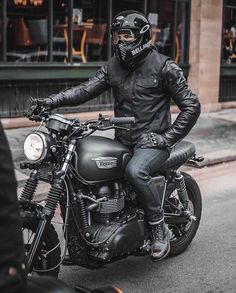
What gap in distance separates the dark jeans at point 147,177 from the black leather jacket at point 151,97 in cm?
16

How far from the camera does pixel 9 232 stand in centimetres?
179

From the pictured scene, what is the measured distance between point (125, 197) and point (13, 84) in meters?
6.95

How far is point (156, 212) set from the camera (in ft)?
14.7

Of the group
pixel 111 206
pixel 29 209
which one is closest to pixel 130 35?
pixel 111 206

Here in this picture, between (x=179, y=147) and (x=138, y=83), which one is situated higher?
(x=138, y=83)

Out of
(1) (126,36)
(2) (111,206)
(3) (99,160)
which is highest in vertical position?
(1) (126,36)

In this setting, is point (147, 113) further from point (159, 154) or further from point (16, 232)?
point (16, 232)

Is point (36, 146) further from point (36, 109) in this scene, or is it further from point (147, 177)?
point (147, 177)

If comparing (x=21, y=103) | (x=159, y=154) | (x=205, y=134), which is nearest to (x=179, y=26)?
(x=205, y=134)

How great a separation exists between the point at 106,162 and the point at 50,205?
1.75 ft

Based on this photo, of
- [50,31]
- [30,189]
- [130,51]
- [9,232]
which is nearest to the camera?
[9,232]

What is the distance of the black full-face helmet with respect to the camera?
4.43m

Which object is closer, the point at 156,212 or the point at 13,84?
the point at 156,212

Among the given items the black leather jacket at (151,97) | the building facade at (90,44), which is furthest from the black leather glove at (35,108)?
the building facade at (90,44)
